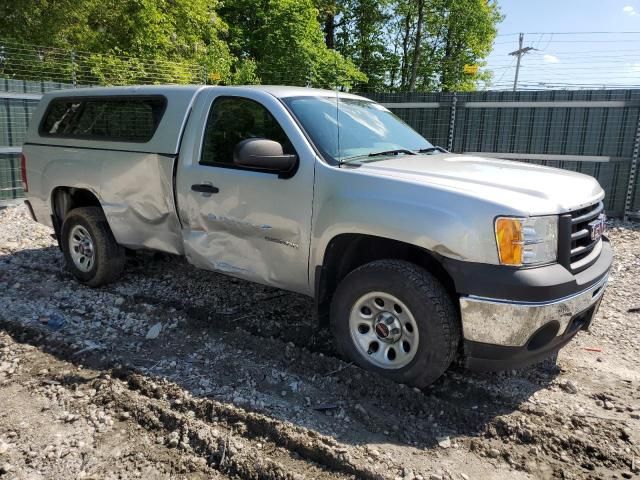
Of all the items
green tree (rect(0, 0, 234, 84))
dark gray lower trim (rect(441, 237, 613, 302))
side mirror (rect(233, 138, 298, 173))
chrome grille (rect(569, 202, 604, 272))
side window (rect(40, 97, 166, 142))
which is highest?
green tree (rect(0, 0, 234, 84))

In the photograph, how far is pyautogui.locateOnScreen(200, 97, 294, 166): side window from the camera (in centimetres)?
418

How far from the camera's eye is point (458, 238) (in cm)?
310

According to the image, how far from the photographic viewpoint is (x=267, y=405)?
333 cm

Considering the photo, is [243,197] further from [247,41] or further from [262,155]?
[247,41]

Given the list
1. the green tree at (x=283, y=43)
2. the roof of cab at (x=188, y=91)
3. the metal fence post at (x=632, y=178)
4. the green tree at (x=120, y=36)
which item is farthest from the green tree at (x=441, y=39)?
the roof of cab at (x=188, y=91)

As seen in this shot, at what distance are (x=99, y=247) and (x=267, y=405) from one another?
9.67ft

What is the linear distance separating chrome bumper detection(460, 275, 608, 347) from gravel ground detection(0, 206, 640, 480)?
1.72 ft

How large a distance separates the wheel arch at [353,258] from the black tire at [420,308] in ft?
0.53

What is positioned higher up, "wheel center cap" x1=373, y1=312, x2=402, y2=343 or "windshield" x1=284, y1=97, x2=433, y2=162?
"windshield" x1=284, y1=97, x2=433, y2=162

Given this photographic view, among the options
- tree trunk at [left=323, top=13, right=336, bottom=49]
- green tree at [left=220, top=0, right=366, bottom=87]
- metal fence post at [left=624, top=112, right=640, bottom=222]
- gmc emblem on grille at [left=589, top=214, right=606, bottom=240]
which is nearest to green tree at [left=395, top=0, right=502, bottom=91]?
tree trunk at [left=323, top=13, right=336, bottom=49]

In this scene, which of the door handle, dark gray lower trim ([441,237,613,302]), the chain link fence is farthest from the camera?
the chain link fence

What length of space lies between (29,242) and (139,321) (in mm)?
3824

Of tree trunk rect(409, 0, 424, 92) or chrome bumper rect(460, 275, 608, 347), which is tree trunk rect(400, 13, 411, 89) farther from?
chrome bumper rect(460, 275, 608, 347)

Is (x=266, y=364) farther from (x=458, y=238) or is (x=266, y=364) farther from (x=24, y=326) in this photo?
(x=24, y=326)
